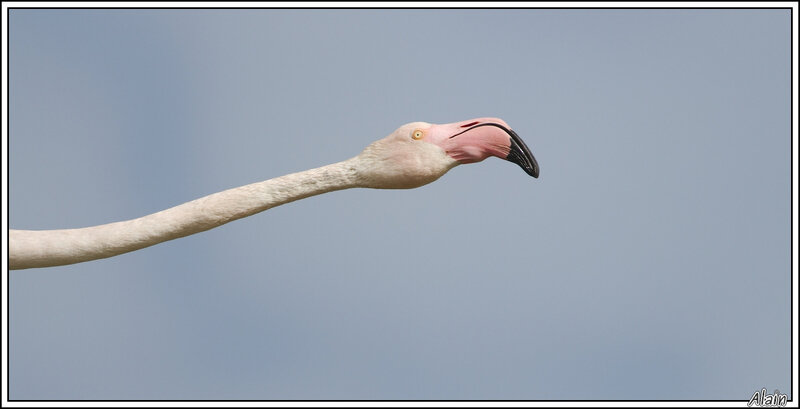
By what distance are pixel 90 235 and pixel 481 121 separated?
222 centimetres

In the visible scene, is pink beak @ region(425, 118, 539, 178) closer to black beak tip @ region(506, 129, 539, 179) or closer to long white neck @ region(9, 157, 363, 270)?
black beak tip @ region(506, 129, 539, 179)

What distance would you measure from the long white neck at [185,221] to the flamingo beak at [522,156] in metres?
0.84

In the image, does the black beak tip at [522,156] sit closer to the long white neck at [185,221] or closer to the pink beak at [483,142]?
the pink beak at [483,142]

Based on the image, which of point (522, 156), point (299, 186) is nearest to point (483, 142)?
point (522, 156)

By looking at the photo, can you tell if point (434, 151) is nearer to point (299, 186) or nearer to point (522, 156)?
point (522, 156)

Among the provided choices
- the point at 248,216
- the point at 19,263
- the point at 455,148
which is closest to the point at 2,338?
the point at 19,263

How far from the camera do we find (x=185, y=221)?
13.1 ft

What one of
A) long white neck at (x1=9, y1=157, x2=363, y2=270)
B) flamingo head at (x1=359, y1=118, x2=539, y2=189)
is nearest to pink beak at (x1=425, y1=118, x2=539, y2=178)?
flamingo head at (x1=359, y1=118, x2=539, y2=189)

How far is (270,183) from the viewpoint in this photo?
4004 mm

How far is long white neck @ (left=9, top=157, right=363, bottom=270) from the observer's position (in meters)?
3.98

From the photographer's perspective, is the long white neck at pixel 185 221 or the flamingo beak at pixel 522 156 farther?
the long white neck at pixel 185 221

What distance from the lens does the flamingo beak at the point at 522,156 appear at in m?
3.85

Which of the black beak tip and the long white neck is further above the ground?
the black beak tip

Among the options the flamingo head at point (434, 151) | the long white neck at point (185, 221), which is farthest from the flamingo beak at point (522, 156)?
the long white neck at point (185, 221)
